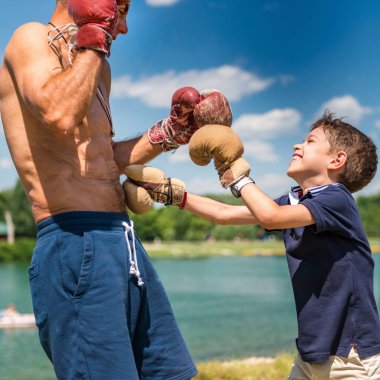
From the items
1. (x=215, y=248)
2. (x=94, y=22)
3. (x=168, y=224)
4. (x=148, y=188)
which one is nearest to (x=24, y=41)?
(x=94, y=22)

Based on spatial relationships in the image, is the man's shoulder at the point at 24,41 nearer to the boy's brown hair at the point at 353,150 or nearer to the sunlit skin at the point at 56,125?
the sunlit skin at the point at 56,125

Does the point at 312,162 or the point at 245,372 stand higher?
the point at 312,162

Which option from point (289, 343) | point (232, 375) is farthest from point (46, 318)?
point (289, 343)

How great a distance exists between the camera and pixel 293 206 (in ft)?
8.21

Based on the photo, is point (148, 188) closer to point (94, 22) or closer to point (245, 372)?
point (94, 22)

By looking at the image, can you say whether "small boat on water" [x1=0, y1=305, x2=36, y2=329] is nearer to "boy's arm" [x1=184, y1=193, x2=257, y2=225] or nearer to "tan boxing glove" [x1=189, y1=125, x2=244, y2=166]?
"boy's arm" [x1=184, y1=193, x2=257, y2=225]

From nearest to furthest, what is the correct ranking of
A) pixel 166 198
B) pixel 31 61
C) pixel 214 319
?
pixel 31 61 → pixel 166 198 → pixel 214 319

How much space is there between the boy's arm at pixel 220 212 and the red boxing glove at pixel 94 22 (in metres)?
1.02

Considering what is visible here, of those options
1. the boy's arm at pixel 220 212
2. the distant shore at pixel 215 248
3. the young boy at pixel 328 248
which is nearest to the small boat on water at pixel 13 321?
the boy's arm at pixel 220 212

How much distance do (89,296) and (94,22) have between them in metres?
1.05

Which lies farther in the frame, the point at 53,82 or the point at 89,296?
the point at 89,296

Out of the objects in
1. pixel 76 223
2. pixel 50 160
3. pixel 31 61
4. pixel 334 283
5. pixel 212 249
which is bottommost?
pixel 212 249

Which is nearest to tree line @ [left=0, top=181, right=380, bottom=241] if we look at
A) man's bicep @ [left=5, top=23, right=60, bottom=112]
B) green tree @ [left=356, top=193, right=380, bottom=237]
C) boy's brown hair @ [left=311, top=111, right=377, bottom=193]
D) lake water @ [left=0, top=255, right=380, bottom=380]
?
green tree @ [left=356, top=193, right=380, bottom=237]

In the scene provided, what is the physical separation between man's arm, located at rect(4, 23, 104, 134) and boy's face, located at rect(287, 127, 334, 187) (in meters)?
1.05
